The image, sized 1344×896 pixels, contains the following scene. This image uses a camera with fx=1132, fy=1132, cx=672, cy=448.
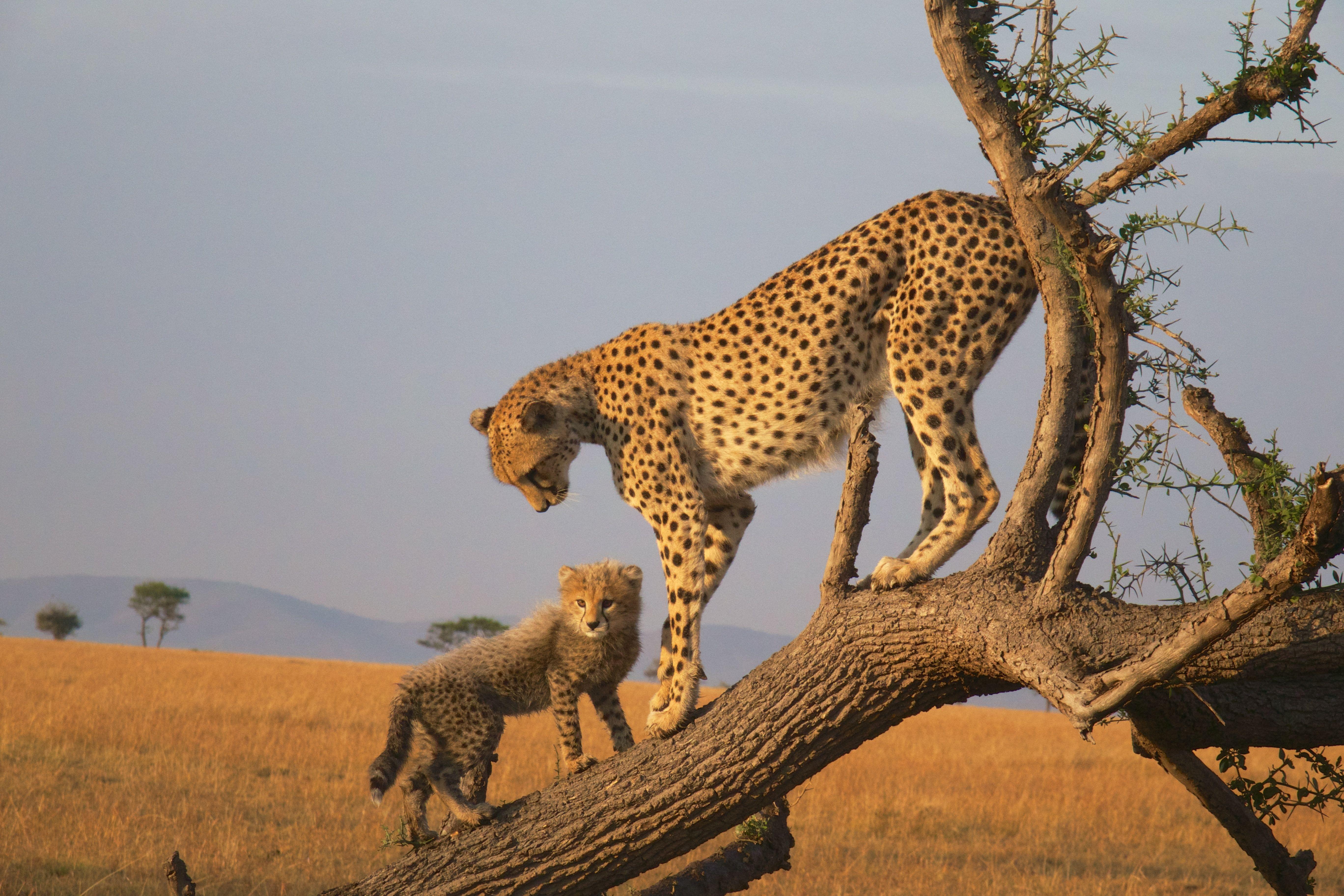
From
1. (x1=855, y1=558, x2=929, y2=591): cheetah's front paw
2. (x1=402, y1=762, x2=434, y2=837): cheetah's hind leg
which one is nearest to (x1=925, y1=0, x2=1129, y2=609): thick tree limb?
(x1=855, y1=558, x2=929, y2=591): cheetah's front paw

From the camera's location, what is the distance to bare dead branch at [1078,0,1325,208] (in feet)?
11.6

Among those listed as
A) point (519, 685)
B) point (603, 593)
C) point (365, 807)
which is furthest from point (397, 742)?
point (365, 807)

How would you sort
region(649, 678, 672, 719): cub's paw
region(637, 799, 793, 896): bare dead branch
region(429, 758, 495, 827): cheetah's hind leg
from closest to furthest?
region(649, 678, 672, 719): cub's paw → region(429, 758, 495, 827): cheetah's hind leg → region(637, 799, 793, 896): bare dead branch

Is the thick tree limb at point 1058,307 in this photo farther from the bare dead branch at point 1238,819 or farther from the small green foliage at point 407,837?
the small green foliage at point 407,837

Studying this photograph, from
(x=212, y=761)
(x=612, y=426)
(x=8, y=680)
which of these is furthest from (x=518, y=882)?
(x=8, y=680)

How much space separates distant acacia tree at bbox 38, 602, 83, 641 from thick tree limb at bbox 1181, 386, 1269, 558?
4719 cm

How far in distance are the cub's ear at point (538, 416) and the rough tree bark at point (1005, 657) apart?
5.81 feet

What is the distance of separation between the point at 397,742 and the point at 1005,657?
3.04 meters

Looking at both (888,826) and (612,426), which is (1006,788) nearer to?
(888,826)

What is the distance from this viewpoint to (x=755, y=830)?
17.7ft

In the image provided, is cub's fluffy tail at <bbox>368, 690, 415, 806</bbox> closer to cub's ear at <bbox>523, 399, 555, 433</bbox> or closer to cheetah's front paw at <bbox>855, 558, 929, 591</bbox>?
cub's ear at <bbox>523, 399, 555, 433</bbox>

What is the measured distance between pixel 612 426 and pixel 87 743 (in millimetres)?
10052

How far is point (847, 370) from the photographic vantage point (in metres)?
5.09

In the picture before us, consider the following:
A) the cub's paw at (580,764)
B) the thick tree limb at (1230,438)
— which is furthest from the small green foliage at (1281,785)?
the cub's paw at (580,764)
